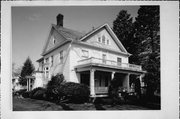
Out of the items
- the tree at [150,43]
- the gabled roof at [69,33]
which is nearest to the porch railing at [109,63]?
the tree at [150,43]

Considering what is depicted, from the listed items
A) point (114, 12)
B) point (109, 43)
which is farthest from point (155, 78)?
point (114, 12)

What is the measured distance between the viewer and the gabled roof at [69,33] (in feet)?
15.6

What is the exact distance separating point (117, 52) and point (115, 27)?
64 cm

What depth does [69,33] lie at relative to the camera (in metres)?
4.88

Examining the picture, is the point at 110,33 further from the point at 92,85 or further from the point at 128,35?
the point at 92,85

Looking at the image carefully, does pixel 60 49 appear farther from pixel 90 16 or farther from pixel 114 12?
pixel 114 12

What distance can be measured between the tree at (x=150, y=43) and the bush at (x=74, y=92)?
156cm

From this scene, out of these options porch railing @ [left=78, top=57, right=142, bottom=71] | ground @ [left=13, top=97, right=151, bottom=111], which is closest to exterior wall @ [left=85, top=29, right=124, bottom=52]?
porch railing @ [left=78, top=57, right=142, bottom=71]

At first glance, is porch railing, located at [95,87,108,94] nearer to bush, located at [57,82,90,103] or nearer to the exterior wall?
bush, located at [57,82,90,103]

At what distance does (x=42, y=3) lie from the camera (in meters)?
4.70

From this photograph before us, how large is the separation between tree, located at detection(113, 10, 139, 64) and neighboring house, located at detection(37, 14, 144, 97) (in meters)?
0.11

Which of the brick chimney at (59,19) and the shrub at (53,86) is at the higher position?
the brick chimney at (59,19)

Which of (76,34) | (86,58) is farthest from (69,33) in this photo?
(86,58)

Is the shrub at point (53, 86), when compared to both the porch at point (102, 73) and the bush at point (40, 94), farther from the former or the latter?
the porch at point (102, 73)
